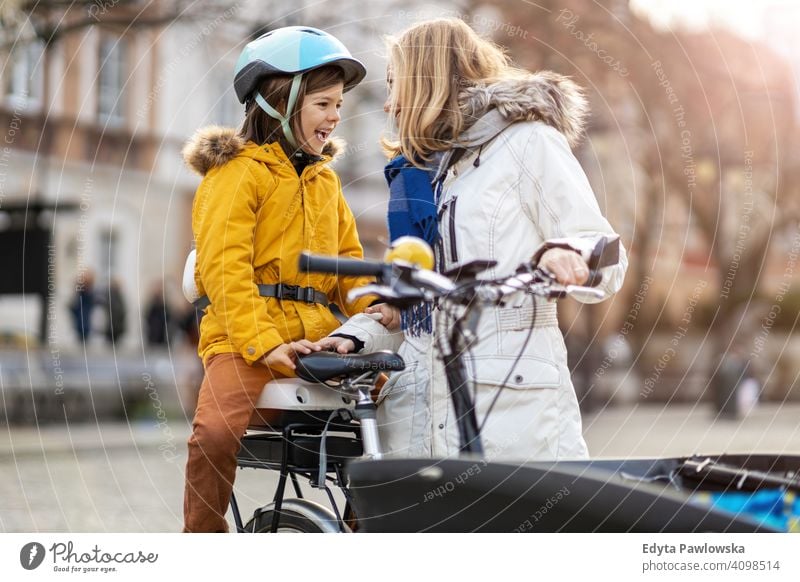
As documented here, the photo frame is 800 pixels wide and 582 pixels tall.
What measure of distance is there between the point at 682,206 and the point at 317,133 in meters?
21.8

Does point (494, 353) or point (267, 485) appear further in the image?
point (267, 485)

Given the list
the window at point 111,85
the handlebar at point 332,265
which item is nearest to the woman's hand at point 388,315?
the handlebar at point 332,265

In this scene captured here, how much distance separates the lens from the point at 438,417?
3209mm

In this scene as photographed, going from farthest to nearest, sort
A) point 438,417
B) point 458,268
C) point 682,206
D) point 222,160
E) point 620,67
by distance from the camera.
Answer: point 682,206
point 620,67
point 222,160
point 438,417
point 458,268

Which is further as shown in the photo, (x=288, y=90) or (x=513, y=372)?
(x=288, y=90)

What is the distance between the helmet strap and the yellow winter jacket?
5 cm

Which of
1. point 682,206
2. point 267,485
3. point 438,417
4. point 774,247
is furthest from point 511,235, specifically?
point 774,247

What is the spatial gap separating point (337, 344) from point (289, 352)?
129 mm

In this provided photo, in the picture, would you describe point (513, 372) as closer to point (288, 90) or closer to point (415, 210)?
point (415, 210)

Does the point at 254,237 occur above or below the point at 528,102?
below

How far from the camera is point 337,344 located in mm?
3332

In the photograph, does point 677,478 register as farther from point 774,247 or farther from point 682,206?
point 774,247

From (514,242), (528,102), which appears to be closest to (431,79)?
(528,102)
